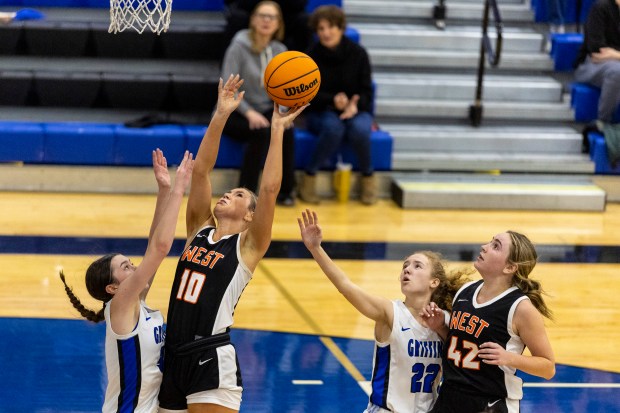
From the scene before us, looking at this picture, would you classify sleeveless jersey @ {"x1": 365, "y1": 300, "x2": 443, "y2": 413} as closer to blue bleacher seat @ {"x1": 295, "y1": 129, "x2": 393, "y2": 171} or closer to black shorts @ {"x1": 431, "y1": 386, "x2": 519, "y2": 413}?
black shorts @ {"x1": 431, "y1": 386, "x2": 519, "y2": 413}

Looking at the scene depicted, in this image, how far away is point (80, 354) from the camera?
6227 millimetres

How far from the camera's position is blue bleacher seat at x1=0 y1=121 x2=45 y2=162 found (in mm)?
9492

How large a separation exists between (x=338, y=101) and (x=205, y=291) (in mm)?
5458

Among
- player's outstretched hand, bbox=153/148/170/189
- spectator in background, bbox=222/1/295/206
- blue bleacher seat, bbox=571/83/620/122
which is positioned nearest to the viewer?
player's outstretched hand, bbox=153/148/170/189

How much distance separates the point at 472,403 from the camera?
422 centimetres

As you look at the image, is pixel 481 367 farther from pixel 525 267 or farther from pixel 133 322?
pixel 133 322

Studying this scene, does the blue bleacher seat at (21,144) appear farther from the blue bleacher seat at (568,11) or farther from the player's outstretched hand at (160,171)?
the blue bleacher seat at (568,11)

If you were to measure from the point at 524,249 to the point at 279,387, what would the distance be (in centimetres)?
199

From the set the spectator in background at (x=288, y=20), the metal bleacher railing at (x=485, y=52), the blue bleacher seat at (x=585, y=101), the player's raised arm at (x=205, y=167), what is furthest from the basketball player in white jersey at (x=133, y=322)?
the blue bleacher seat at (x=585, y=101)

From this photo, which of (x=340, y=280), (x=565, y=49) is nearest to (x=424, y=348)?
(x=340, y=280)

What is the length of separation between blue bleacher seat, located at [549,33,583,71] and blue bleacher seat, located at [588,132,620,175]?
126 centimetres

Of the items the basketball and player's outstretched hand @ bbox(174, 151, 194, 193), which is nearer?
player's outstretched hand @ bbox(174, 151, 194, 193)

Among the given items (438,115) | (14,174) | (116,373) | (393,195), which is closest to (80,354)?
(116,373)

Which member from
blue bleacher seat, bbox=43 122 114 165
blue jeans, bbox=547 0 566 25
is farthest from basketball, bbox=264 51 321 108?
blue jeans, bbox=547 0 566 25
